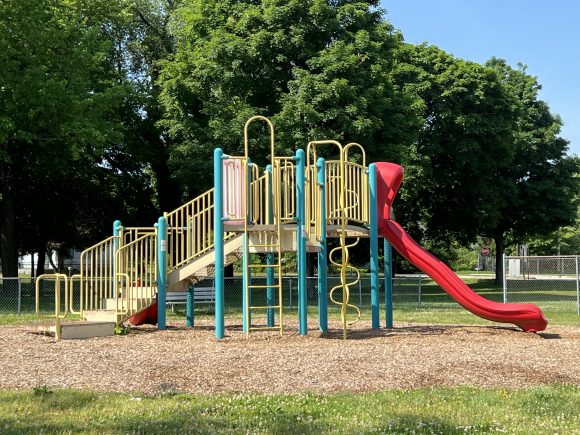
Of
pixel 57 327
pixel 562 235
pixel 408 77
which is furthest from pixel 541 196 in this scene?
pixel 57 327

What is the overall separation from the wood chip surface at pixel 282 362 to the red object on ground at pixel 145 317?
2128mm

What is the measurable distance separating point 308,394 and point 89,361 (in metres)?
3.63

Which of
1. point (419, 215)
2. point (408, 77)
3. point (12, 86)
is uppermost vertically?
point (408, 77)

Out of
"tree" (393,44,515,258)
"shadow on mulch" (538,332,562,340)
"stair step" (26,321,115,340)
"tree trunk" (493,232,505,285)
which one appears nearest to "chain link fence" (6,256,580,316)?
"tree trunk" (493,232,505,285)

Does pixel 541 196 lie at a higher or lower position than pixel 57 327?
higher

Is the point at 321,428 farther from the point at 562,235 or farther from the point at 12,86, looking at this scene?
the point at 562,235

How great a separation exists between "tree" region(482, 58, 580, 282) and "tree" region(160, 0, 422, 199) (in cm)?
1686

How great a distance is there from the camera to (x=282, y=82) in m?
27.3

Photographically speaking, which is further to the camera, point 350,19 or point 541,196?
point 541,196

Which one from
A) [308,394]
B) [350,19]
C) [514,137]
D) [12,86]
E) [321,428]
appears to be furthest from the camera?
[514,137]

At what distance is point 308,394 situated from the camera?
7.91 m

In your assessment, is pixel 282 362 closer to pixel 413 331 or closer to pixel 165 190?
pixel 413 331

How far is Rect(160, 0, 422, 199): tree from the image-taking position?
25.5 m

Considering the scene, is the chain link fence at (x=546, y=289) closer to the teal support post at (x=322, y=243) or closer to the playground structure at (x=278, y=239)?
the playground structure at (x=278, y=239)
